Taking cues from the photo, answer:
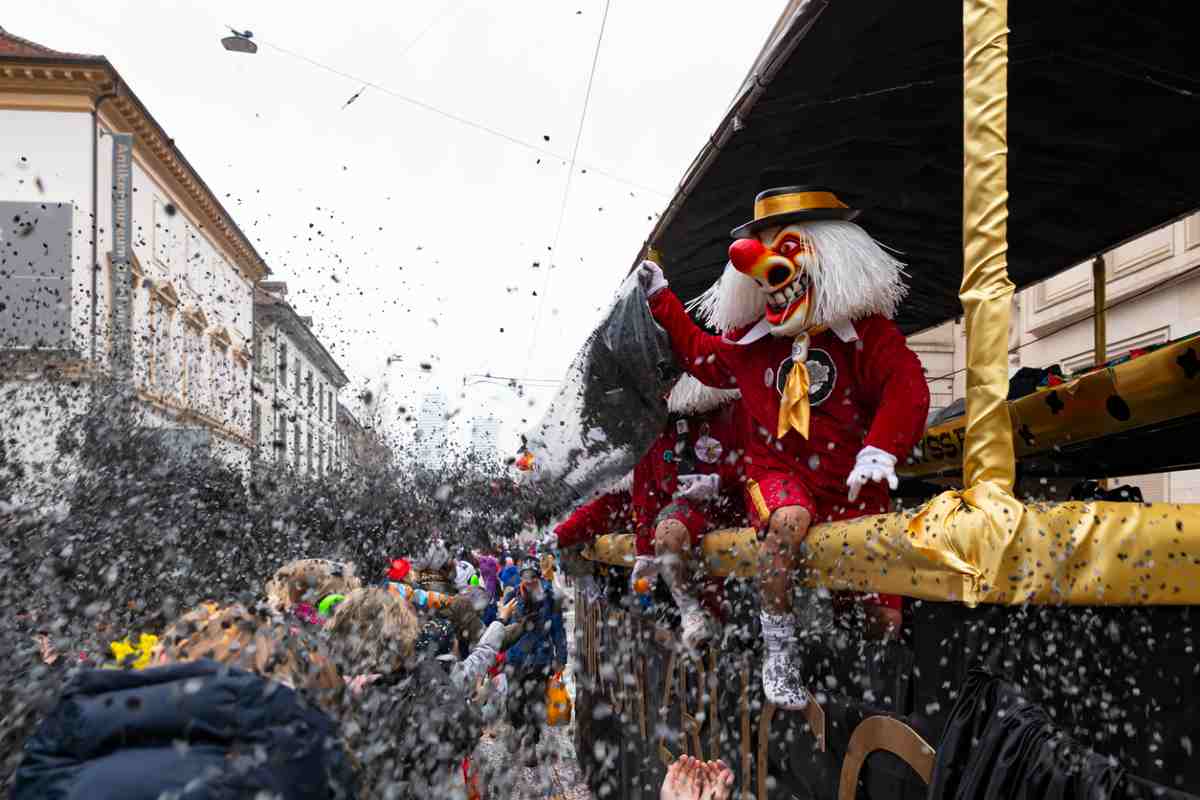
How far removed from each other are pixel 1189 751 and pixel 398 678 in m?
2.16

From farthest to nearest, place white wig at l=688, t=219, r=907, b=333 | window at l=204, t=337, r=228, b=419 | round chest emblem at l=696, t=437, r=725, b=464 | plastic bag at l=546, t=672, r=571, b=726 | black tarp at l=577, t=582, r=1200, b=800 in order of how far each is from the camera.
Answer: window at l=204, t=337, r=228, b=419 → plastic bag at l=546, t=672, r=571, b=726 → round chest emblem at l=696, t=437, r=725, b=464 → white wig at l=688, t=219, r=907, b=333 → black tarp at l=577, t=582, r=1200, b=800

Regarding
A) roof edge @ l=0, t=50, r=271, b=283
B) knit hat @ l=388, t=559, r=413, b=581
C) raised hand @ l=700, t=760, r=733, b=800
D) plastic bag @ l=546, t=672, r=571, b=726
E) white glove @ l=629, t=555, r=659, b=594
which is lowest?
plastic bag @ l=546, t=672, r=571, b=726

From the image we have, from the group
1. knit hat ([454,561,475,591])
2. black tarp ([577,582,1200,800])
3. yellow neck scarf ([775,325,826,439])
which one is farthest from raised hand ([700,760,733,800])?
knit hat ([454,561,475,591])

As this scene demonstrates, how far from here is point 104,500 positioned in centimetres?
571

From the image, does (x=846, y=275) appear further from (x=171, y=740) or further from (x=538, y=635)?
(x=538, y=635)

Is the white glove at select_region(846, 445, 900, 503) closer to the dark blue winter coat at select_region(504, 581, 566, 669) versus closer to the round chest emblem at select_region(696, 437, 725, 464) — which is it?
the round chest emblem at select_region(696, 437, 725, 464)

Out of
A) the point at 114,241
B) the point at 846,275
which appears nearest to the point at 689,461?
the point at 846,275

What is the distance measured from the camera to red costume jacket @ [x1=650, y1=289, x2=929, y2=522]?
2760mm

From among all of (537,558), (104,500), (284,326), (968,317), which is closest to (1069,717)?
(968,317)

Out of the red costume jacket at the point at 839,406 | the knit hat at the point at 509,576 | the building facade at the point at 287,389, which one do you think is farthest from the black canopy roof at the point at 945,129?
the building facade at the point at 287,389

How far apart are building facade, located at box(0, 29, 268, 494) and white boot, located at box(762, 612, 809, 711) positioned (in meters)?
11.5

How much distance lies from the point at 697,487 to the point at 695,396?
0.53m

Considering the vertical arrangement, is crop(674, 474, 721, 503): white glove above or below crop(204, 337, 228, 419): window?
below

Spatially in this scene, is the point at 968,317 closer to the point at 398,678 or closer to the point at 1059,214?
the point at 398,678
